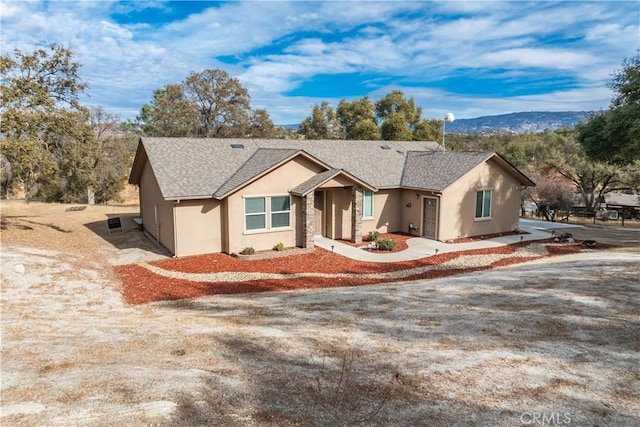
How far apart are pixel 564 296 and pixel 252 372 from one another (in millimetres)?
7542

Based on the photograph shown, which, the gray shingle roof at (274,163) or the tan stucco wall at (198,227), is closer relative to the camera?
the tan stucco wall at (198,227)

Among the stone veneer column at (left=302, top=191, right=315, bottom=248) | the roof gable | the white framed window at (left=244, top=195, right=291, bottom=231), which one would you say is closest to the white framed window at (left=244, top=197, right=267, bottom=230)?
the white framed window at (left=244, top=195, right=291, bottom=231)

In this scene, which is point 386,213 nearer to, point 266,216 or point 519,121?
point 266,216

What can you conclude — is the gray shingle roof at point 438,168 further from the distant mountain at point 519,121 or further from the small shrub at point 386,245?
the distant mountain at point 519,121

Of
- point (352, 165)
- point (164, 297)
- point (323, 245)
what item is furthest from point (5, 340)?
point (352, 165)

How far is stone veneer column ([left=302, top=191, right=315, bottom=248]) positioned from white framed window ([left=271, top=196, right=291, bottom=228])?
0.72m

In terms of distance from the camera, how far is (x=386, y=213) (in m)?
21.6

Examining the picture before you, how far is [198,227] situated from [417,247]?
9.87 m

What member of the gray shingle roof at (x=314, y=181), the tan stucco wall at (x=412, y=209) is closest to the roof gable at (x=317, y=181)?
the gray shingle roof at (x=314, y=181)

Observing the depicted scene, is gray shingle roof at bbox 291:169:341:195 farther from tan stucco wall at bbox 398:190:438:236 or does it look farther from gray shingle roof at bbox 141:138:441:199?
tan stucco wall at bbox 398:190:438:236

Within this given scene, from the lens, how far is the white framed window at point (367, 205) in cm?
2072

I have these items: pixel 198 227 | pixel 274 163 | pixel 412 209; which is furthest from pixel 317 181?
pixel 412 209

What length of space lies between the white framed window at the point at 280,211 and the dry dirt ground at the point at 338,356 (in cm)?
644

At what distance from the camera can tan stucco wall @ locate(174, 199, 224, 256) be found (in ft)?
53.6
